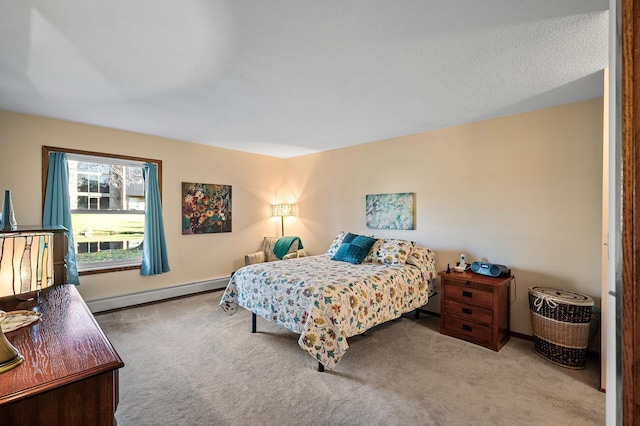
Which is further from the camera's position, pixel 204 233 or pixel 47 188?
pixel 204 233

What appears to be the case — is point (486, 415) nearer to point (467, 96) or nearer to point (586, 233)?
point (586, 233)

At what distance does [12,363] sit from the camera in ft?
3.01

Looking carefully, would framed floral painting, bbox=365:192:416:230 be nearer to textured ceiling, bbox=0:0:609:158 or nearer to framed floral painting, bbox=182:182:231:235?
textured ceiling, bbox=0:0:609:158

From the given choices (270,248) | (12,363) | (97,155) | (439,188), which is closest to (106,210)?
(97,155)

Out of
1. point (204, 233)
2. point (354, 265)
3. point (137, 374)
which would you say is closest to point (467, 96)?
point (354, 265)

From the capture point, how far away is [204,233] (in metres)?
4.74

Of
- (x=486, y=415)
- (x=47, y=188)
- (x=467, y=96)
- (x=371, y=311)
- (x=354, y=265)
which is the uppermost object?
(x=467, y=96)

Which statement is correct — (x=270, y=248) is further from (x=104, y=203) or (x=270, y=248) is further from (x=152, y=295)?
(x=104, y=203)

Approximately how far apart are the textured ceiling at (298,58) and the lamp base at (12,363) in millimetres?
1700

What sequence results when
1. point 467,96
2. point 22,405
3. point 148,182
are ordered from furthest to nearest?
point 148,182 < point 467,96 < point 22,405

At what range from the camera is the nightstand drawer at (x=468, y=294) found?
2818 millimetres

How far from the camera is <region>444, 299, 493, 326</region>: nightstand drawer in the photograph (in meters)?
2.82

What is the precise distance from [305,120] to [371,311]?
230 centimetres

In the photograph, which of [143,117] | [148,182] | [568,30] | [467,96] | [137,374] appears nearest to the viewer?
[568,30]
